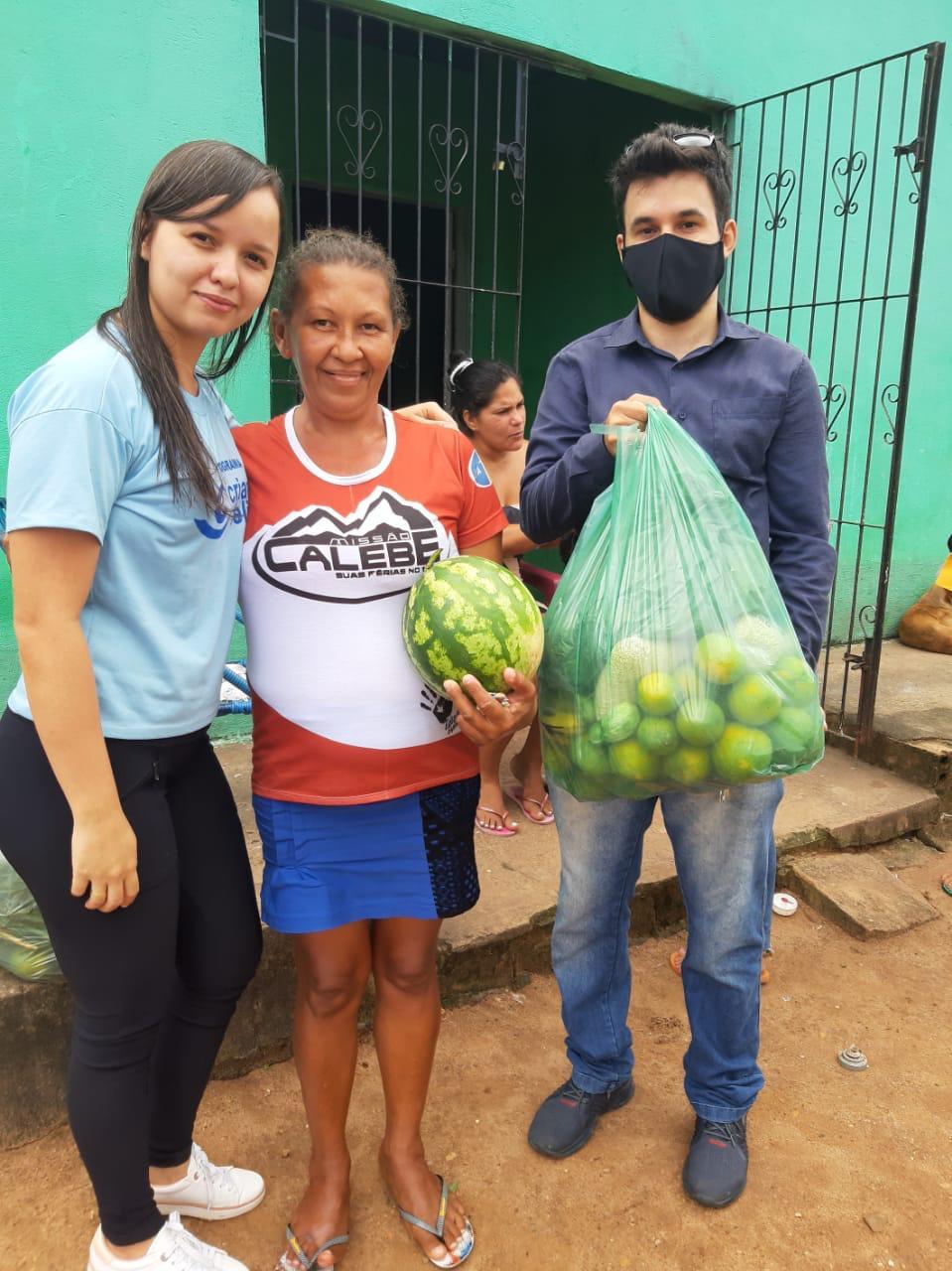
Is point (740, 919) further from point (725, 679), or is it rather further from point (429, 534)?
point (429, 534)

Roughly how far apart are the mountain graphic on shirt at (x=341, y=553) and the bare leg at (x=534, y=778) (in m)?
2.12

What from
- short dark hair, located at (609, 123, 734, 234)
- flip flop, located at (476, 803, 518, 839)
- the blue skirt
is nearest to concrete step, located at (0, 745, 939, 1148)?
flip flop, located at (476, 803, 518, 839)

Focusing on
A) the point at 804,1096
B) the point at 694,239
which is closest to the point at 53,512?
the point at 694,239

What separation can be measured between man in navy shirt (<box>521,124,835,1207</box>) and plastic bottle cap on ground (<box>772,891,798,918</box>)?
1.48 meters

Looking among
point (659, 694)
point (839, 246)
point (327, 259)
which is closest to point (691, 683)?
point (659, 694)

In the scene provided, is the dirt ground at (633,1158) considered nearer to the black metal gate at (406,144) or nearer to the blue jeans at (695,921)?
the blue jeans at (695,921)

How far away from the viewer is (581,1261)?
208 cm

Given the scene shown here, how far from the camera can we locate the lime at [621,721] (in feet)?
5.63

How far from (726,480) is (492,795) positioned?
2038 mm

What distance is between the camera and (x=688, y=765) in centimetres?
173

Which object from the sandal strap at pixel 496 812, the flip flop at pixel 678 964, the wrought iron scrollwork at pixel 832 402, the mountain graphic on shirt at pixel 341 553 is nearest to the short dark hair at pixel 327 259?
the mountain graphic on shirt at pixel 341 553

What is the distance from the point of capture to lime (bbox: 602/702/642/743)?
1717mm

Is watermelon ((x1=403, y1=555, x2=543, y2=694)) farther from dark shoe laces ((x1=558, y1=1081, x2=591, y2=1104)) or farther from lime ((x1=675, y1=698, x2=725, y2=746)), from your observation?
dark shoe laces ((x1=558, y1=1081, x2=591, y2=1104))

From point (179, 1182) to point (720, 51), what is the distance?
5.60 meters
